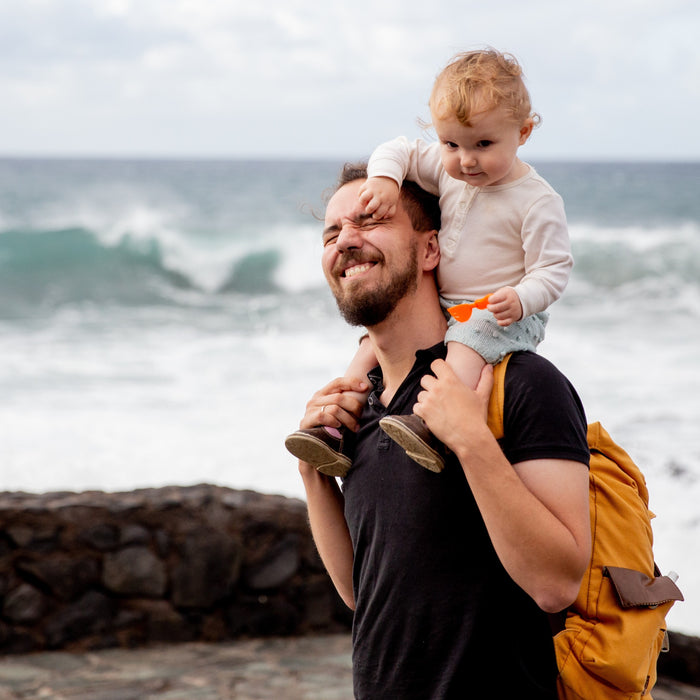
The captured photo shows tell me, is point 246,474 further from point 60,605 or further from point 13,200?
point 13,200

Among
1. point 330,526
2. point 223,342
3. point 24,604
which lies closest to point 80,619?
point 24,604

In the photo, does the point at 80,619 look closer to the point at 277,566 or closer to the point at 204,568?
the point at 204,568

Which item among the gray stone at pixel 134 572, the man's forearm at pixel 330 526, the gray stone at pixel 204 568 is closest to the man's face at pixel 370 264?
the man's forearm at pixel 330 526

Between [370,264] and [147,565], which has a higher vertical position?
[370,264]

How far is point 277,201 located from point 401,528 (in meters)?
30.5

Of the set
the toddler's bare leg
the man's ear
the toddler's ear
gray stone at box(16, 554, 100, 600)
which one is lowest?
gray stone at box(16, 554, 100, 600)

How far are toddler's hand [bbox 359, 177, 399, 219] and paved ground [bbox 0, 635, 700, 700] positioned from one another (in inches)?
127

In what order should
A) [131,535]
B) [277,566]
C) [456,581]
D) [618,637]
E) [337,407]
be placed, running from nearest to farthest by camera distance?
1. [618,637]
2. [456,581]
3. [337,407]
4. [131,535]
5. [277,566]

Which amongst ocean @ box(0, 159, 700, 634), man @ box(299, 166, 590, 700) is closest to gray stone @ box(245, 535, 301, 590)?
ocean @ box(0, 159, 700, 634)

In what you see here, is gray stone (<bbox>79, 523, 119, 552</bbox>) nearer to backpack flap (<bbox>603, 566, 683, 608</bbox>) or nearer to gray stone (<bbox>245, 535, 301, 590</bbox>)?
gray stone (<bbox>245, 535, 301, 590</bbox>)

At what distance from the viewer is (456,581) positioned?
1957 millimetres

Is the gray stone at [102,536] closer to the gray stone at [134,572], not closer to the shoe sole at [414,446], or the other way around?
the gray stone at [134,572]

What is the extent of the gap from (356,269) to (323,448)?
413mm

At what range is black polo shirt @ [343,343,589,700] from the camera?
1874 mm
